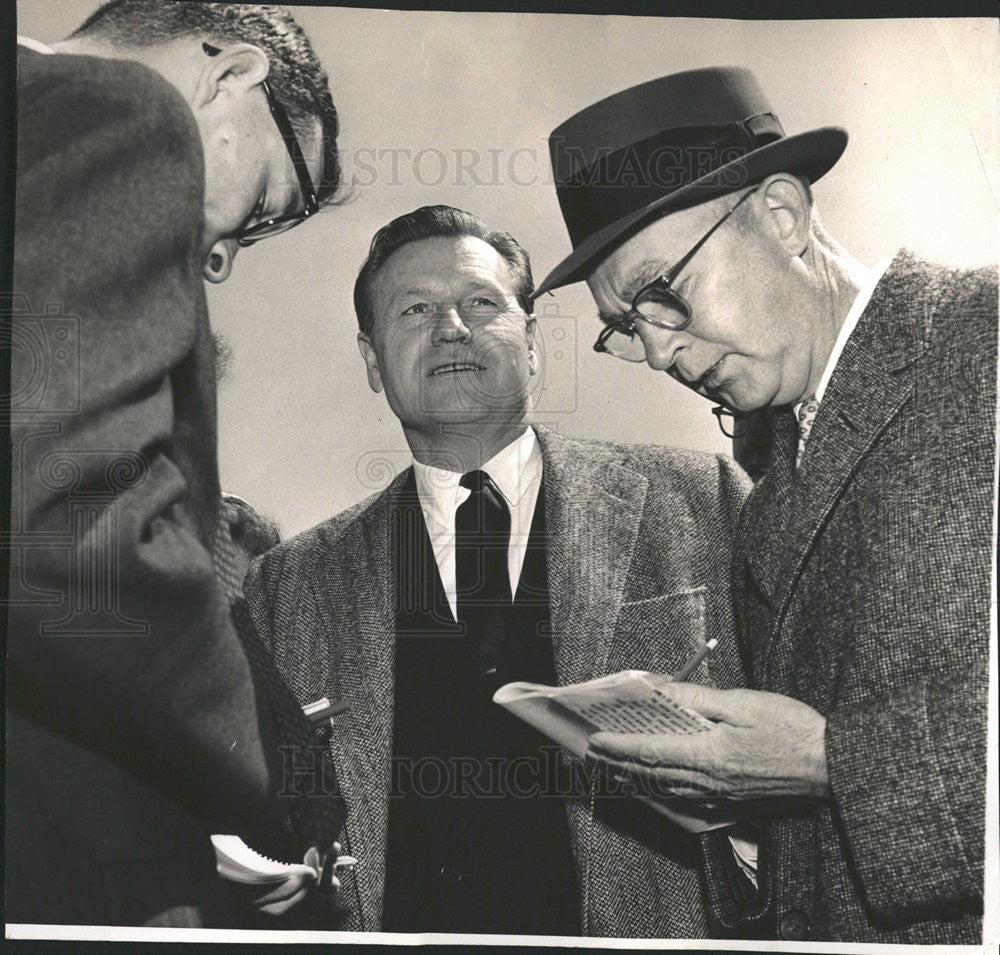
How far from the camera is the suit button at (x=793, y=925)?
209cm

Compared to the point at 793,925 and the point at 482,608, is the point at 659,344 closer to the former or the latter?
the point at 482,608

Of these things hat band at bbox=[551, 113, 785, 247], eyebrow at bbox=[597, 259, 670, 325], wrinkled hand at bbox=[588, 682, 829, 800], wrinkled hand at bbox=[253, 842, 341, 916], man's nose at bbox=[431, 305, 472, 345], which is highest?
hat band at bbox=[551, 113, 785, 247]

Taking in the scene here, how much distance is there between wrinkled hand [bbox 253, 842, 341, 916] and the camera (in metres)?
2.16

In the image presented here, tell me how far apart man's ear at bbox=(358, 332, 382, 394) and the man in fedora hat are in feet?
1.17

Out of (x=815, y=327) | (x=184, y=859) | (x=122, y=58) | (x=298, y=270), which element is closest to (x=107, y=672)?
(x=184, y=859)

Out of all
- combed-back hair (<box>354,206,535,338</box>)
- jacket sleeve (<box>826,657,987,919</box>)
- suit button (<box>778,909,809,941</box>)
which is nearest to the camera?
jacket sleeve (<box>826,657,987,919</box>)

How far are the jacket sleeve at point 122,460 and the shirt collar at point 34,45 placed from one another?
0.17 ft

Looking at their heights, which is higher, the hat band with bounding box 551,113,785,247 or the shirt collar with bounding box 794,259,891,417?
the hat band with bounding box 551,113,785,247

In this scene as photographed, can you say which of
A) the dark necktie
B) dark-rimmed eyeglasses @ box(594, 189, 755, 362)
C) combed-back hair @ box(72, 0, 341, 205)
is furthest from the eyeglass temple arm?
combed-back hair @ box(72, 0, 341, 205)

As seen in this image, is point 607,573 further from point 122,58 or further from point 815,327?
point 122,58

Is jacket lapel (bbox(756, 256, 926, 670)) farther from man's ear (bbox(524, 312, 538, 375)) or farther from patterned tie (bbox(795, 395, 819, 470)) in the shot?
man's ear (bbox(524, 312, 538, 375))

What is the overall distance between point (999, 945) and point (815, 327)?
47.9 inches

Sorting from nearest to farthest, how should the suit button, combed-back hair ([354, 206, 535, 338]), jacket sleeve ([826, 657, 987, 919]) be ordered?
jacket sleeve ([826, 657, 987, 919]) → the suit button → combed-back hair ([354, 206, 535, 338])

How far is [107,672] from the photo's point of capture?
2.14 m
